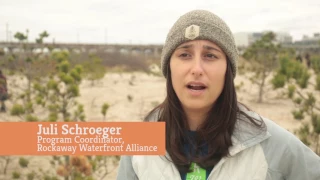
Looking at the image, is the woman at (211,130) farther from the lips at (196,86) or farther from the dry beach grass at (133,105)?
the dry beach grass at (133,105)

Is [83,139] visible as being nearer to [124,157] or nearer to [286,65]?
[124,157]

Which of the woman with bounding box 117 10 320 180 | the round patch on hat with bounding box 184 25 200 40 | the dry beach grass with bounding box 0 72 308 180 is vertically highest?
the round patch on hat with bounding box 184 25 200 40

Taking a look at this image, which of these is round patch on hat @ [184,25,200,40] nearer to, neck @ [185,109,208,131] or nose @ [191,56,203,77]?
nose @ [191,56,203,77]

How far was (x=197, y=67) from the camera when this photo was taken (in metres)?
1.15

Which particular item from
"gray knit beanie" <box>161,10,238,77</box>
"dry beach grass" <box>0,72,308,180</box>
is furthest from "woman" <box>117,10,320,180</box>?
"dry beach grass" <box>0,72,308,180</box>

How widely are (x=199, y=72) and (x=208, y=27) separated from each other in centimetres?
18

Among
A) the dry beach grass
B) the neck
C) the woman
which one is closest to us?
the woman

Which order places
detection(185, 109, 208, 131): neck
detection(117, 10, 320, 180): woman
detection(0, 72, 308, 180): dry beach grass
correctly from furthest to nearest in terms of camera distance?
1. detection(0, 72, 308, 180): dry beach grass
2. detection(185, 109, 208, 131): neck
3. detection(117, 10, 320, 180): woman

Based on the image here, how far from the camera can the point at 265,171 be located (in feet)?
3.62

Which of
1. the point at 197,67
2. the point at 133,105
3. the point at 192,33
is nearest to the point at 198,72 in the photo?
the point at 197,67

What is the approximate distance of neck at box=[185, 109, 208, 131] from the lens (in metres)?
1.26

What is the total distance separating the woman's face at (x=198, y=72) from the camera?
1157mm

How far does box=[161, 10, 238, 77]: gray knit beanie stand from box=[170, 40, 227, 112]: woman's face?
0.07ft

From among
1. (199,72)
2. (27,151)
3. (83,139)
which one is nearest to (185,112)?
(199,72)
